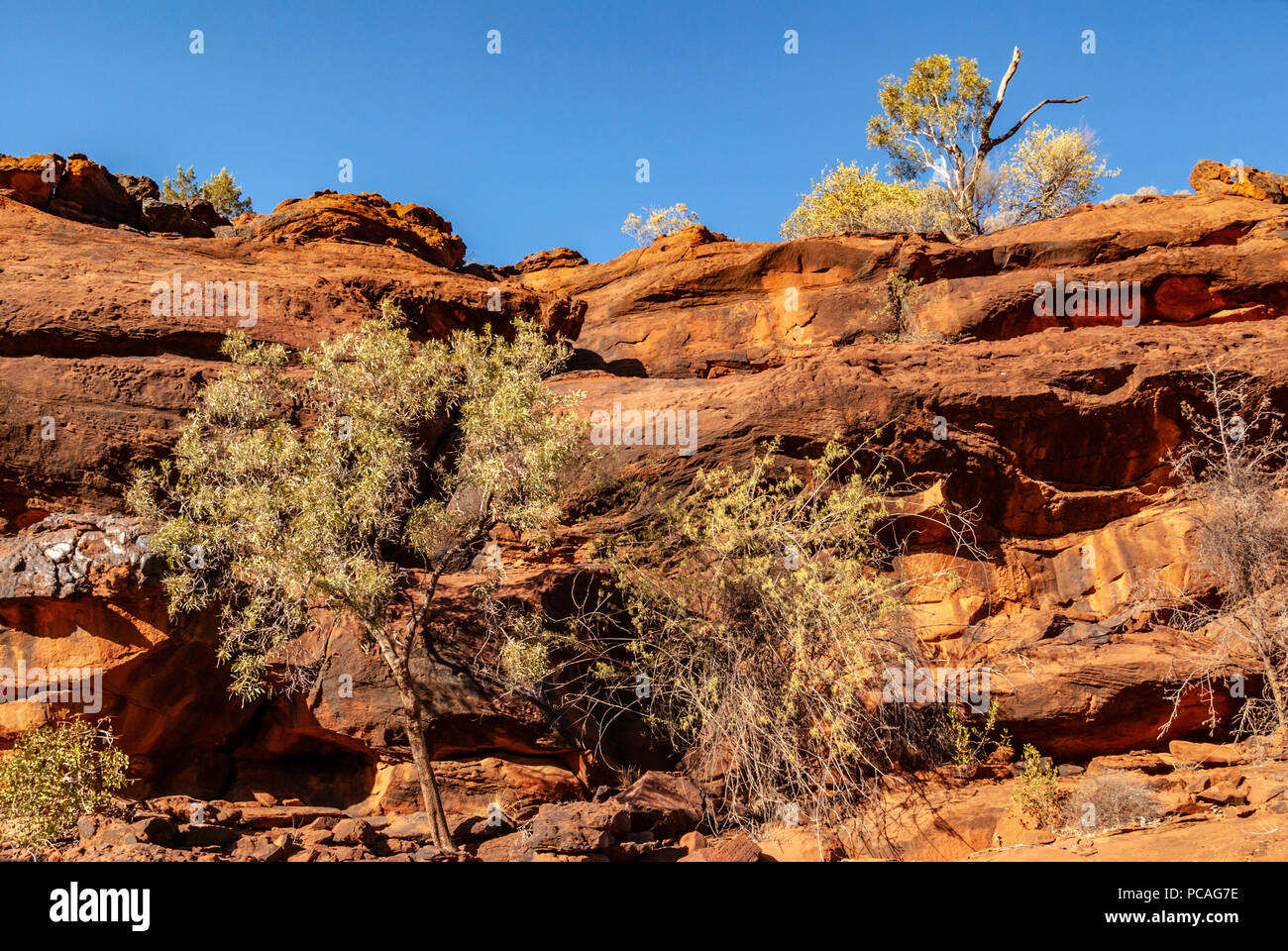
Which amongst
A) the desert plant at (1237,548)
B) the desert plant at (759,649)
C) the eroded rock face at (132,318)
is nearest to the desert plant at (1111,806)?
the desert plant at (1237,548)

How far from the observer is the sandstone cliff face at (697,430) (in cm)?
1204

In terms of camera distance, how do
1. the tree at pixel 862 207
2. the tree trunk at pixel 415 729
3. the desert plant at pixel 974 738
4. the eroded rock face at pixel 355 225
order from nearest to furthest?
the tree trunk at pixel 415 729 → the desert plant at pixel 974 738 → the eroded rock face at pixel 355 225 → the tree at pixel 862 207

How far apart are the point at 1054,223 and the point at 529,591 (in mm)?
15711

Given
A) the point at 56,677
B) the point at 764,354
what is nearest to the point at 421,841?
the point at 56,677

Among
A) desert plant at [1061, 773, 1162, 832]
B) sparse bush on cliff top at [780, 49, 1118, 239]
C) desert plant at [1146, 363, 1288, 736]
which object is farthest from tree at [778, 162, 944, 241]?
desert plant at [1061, 773, 1162, 832]

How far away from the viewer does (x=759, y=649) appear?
12156mm

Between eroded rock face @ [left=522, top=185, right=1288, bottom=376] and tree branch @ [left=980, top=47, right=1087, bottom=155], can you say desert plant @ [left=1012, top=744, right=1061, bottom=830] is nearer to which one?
eroded rock face @ [left=522, top=185, right=1288, bottom=376]

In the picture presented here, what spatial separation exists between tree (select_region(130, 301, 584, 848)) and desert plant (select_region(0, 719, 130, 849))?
1885 mm

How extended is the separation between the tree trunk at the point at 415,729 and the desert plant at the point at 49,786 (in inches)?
122

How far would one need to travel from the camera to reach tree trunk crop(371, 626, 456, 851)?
10.7m

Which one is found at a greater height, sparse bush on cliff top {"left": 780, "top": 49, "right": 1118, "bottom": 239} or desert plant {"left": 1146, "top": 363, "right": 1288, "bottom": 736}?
sparse bush on cliff top {"left": 780, "top": 49, "right": 1118, "bottom": 239}

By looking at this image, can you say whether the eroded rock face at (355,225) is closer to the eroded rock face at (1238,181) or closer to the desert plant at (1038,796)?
the desert plant at (1038,796)

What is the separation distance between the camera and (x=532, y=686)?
474 inches

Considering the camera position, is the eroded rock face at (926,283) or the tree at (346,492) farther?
the eroded rock face at (926,283)
